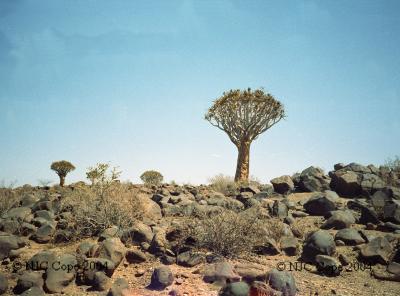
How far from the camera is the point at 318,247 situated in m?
5.05

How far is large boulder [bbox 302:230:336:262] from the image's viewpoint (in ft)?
16.5

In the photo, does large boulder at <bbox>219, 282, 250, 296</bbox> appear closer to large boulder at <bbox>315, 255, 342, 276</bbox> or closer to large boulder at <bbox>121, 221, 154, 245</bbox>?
large boulder at <bbox>315, 255, 342, 276</bbox>

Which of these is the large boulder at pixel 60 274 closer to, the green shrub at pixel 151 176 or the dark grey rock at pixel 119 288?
the dark grey rock at pixel 119 288

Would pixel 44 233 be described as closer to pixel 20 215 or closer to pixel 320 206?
pixel 20 215

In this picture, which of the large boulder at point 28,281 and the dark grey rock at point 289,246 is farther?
the dark grey rock at point 289,246

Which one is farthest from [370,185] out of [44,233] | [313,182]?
[44,233]

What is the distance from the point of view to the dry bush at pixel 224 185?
11.2 metres

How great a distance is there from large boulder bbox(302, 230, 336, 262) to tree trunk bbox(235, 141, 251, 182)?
10399mm

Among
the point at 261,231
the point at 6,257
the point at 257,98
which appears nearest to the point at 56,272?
the point at 6,257

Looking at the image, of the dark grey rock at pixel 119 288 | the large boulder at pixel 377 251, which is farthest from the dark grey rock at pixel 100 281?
the large boulder at pixel 377 251

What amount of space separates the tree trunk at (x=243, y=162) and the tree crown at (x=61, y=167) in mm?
10791

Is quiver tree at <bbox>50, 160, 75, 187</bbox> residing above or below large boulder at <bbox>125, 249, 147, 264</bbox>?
above

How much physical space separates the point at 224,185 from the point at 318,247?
290 inches

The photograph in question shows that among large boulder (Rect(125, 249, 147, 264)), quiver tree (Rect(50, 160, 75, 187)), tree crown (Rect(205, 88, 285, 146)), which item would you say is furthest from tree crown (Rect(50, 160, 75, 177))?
large boulder (Rect(125, 249, 147, 264))
